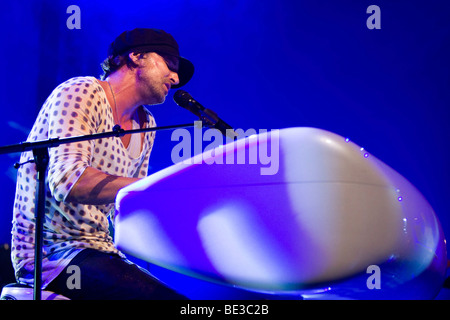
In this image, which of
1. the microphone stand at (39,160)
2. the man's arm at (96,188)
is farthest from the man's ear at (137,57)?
the man's arm at (96,188)

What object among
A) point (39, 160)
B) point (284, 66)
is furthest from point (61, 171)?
point (284, 66)

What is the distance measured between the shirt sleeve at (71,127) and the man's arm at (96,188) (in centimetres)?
1

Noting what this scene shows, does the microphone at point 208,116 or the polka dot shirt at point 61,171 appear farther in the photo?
the microphone at point 208,116

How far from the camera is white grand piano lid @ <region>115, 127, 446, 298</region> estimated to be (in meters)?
0.57

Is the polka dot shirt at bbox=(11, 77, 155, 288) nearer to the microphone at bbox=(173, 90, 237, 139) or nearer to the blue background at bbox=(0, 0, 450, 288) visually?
the microphone at bbox=(173, 90, 237, 139)

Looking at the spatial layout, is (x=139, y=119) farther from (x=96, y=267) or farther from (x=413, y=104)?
→ (x=413, y=104)

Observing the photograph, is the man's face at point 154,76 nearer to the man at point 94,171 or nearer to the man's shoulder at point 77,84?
the man at point 94,171

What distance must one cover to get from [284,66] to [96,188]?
1.44 metres

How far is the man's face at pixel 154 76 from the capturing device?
1.39m

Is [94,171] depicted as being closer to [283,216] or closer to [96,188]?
[96,188]

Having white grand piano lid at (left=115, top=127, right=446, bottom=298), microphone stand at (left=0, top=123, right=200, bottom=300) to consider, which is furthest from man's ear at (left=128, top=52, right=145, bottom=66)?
white grand piano lid at (left=115, top=127, right=446, bottom=298)

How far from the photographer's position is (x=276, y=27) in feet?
7.25

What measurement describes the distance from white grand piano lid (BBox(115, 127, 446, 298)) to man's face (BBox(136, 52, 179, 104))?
77 cm
